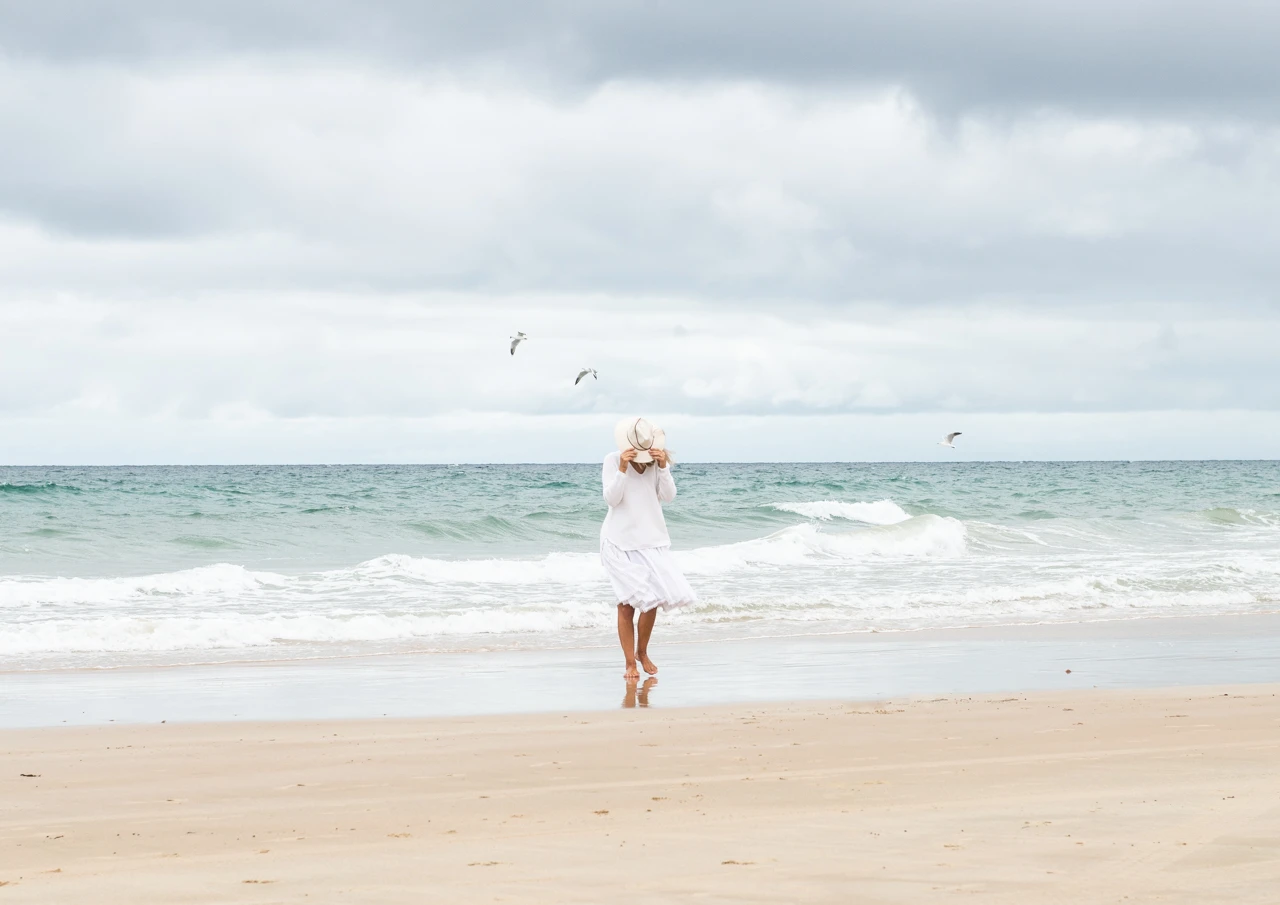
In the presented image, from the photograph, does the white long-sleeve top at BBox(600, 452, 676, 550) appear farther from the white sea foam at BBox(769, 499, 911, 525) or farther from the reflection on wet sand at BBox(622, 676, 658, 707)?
the white sea foam at BBox(769, 499, 911, 525)

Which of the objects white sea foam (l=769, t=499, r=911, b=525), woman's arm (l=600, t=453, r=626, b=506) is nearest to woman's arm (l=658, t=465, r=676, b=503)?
woman's arm (l=600, t=453, r=626, b=506)

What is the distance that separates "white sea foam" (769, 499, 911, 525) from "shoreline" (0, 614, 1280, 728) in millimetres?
23165

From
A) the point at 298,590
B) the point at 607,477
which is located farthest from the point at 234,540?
the point at 607,477

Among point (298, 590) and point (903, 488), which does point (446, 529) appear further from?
point (903, 488)

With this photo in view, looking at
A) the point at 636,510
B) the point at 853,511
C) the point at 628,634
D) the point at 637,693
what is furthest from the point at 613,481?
the point at 853,511

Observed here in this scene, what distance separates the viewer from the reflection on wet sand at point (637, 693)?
25.4ft

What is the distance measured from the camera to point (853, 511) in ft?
121

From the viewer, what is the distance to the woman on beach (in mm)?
8703

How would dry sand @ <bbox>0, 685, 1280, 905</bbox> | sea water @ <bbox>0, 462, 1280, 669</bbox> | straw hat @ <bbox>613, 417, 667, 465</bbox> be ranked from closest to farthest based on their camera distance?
1. dry sand @ <bbox>0, 685, 1280, 905</bbox>
2. straw hat @ <bbox>613, 417, 667, 465</bbox>
3. sea water @ <bbox>0, 462, 1280, 669</bbox>

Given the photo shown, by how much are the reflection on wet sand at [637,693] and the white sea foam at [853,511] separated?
2591 centimetres

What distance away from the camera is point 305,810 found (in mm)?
4879

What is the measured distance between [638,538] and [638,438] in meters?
0.66

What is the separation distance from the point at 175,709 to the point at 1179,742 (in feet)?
17.4

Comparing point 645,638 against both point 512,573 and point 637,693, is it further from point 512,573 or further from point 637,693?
point 512,573
